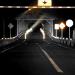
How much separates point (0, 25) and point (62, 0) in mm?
81257

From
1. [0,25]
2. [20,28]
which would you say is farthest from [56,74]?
[20,28]

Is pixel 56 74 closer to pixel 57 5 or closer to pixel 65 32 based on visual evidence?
pixel 57 5

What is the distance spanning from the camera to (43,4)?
52.9m

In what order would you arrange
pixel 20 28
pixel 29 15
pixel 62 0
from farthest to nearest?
pixel 20 28
pixel 29 15
pixel 62 0

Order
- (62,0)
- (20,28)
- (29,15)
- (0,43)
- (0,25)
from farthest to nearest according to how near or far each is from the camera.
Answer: (20,28)
(0,25)
(29,15)
(62,0)
(0,43)

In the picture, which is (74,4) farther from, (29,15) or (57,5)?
(29,15)

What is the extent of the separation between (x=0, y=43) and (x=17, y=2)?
727cm

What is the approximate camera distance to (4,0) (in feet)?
174

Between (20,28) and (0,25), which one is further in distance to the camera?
(20,28)

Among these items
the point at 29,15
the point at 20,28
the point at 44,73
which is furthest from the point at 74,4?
the point at 20,28

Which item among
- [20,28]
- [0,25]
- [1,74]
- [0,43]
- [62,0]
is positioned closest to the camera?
[1,74]

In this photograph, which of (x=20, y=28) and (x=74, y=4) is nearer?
(x=74, y=4)

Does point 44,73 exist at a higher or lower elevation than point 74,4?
lower

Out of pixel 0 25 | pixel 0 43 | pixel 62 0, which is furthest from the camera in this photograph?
pixel 0 25
